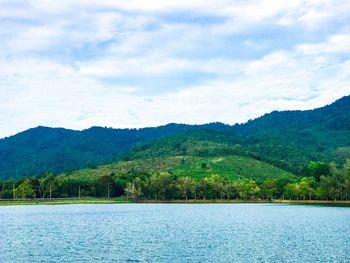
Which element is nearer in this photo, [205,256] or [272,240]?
[205,256]

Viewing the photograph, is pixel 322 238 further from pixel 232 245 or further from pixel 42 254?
pixel 42 254

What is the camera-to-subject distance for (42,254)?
66.5 m

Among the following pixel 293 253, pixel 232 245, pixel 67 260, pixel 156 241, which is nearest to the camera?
pixel 67 260

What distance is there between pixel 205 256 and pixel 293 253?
11.9 meters

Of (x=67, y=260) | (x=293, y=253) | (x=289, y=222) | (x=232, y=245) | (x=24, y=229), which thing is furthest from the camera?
(x=289, y=222)

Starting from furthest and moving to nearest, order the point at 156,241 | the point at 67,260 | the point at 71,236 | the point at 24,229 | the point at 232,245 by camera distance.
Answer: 1. the point at 24,229
2. the point at 71,236
3. the point at 156,241
4. the point at 232,245
5. the point at 67,260

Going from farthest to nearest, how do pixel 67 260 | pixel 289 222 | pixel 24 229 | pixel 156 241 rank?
pixel 289 222
pixel 24 229
pixel 156 241
pixel 67 260

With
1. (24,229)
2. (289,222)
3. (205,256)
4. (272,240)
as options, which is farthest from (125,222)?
(205,256)

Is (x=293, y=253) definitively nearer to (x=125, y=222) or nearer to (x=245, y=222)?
(x=245, y=222)

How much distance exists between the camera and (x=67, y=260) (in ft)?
201

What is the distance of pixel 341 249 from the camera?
6850 cm

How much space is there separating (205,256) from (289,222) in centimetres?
5230

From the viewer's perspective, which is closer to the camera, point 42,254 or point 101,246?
point 42,254

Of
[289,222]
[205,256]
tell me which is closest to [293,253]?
[205,256]
